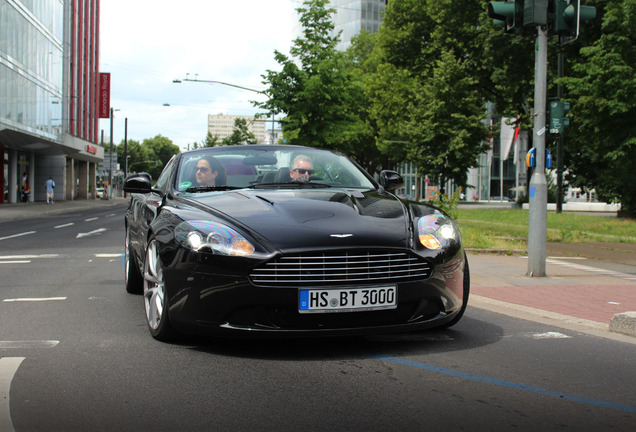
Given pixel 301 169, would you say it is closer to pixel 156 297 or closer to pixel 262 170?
pixel 262 170

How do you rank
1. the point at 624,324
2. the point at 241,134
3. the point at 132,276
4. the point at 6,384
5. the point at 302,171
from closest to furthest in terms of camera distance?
the point at 6,384, the point at 624,324, the point at 302,171, the point at 132,276, the point at 241,134

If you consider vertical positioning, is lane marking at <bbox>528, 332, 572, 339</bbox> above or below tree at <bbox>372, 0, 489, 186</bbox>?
below

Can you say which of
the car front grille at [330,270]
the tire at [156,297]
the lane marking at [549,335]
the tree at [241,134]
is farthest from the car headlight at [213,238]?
the tree at [241,134]

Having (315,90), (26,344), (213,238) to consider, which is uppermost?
(315,90)

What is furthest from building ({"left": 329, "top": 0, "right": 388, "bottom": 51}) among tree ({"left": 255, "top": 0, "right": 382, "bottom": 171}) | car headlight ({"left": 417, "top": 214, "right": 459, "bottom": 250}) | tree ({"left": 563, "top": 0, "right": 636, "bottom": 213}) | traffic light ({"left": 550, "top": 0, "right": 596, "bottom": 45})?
car headlight ({"left": 417, "top": 214, "right": 459, "bottom": 250})

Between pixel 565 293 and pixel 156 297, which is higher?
pixel 156 297

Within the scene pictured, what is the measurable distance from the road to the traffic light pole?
316 cm

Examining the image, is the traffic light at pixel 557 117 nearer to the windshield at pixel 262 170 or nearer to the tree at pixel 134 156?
the windshield at pixel 262 170

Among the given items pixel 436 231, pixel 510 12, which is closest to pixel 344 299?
pixel 436 231

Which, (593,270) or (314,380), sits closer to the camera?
(314,380)

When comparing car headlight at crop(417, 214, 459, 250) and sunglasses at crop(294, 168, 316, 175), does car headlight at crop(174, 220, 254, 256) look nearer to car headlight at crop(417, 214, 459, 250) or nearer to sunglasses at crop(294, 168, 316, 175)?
car headlight at crop(417, 214, 459, 250)

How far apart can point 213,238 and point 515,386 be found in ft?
6.38

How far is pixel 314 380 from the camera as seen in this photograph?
12.5 feet

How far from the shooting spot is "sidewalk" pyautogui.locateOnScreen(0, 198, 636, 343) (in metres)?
5.85
